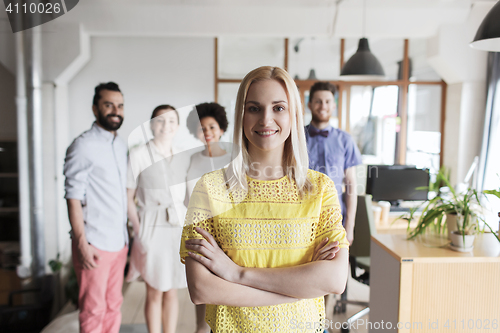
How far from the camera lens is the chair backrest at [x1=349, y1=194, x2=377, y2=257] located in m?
2.64

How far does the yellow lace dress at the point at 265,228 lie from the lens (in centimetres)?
97

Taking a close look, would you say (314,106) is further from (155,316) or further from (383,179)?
(155,316)

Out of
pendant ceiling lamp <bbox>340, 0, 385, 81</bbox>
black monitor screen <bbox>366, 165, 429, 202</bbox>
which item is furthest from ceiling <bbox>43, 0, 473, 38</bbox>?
black monitor screen <bbox>366, 165, 429, 202</bbox>

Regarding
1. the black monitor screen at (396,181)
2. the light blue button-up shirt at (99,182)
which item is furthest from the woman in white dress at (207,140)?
the black monitor screen at (396,181)

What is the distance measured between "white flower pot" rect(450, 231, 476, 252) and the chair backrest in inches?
34.1

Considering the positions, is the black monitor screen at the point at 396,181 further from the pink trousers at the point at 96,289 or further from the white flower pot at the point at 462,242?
the pink trousers at the point at 96,289

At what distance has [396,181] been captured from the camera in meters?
3.34

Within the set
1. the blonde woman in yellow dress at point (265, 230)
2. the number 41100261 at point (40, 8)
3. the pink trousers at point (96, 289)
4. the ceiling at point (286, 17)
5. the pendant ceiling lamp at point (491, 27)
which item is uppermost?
the ceiling at point (286, 17)

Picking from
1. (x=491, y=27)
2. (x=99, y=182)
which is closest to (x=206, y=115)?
(x=99, y=182)

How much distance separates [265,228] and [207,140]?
1.58 feet

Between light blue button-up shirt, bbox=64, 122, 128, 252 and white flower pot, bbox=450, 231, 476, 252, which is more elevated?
light blue button-up shirt, bbox=64, 122, 128, 252

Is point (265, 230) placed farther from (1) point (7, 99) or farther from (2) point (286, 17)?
(2) point (286, 17)

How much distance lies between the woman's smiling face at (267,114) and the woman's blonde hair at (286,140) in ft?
0.05

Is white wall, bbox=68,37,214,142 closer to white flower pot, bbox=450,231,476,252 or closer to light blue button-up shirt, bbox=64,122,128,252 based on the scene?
light blue button-up shirt, bbox=64,122,128,252
